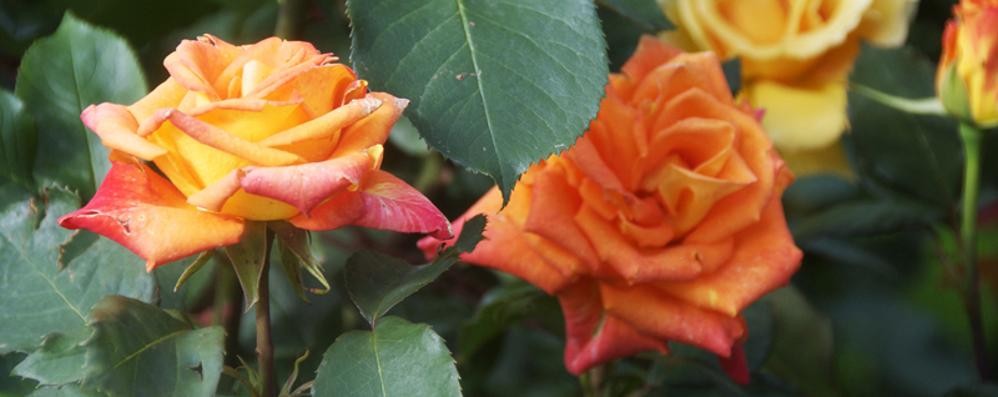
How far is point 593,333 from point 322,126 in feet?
0.67

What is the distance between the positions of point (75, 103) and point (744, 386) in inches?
14.7

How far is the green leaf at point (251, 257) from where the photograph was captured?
0.42 m

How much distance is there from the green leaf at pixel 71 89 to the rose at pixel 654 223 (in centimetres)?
14

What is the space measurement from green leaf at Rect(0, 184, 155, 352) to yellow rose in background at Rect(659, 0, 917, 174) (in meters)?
0.37

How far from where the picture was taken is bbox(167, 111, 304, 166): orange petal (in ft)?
1.24

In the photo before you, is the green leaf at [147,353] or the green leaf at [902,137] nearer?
the green leaf at [147,353]

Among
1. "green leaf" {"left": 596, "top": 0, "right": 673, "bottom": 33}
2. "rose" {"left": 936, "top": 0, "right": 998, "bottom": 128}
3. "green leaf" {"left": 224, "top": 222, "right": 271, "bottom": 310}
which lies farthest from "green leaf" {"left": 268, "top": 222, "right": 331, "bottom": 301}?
"rose" {"left": 936, "top": 0, "right": 998, "bottom": 128}

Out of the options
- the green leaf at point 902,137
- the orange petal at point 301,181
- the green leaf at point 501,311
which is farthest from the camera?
the green leaf at point 902,137

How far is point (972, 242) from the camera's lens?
0.69 m

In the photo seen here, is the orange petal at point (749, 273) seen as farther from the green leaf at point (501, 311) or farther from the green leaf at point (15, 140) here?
the green leaf at point (15, 140)

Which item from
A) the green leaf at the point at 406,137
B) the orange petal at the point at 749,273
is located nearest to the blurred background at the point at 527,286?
the green leaf at the point at 406,137

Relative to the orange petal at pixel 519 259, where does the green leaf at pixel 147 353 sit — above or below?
above

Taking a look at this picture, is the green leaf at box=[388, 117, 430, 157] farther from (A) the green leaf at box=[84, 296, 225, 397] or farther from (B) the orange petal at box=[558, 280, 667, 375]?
(A) the green leaf at box=[84, 296, 225, 397]

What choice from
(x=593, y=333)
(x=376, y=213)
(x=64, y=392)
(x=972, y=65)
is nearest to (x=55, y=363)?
(x=64, y=392)
